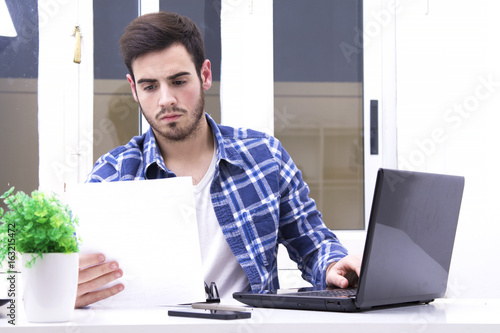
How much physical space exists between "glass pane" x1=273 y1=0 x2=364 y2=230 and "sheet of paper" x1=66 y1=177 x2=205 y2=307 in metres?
1.81

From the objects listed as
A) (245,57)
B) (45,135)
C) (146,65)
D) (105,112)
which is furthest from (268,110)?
(146,65)

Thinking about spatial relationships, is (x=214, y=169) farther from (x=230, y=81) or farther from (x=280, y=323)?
(x=230, y=81)

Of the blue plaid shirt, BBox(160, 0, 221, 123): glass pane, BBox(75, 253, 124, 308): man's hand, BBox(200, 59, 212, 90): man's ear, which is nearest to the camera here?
BBox(75, 253, 124, 308): man's hand

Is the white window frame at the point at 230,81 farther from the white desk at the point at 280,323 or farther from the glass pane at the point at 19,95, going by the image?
the white desk at the point at 280,323

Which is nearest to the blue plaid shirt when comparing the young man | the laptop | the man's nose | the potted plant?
the young man

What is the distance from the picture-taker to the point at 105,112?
276 centimetres

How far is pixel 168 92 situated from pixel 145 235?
63 centimetres

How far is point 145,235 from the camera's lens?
1.04 m

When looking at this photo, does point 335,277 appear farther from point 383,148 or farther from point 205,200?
point 383,148

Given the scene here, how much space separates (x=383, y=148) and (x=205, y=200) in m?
1.42

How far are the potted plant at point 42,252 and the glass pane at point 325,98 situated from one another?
2.00 metres

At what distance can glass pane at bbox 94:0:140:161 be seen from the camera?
275 cm

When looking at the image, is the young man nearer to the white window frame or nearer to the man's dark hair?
the man's dark hair

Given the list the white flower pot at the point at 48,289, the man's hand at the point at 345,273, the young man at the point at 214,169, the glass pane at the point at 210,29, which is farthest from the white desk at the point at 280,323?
the glass pane at the point at 210,29
